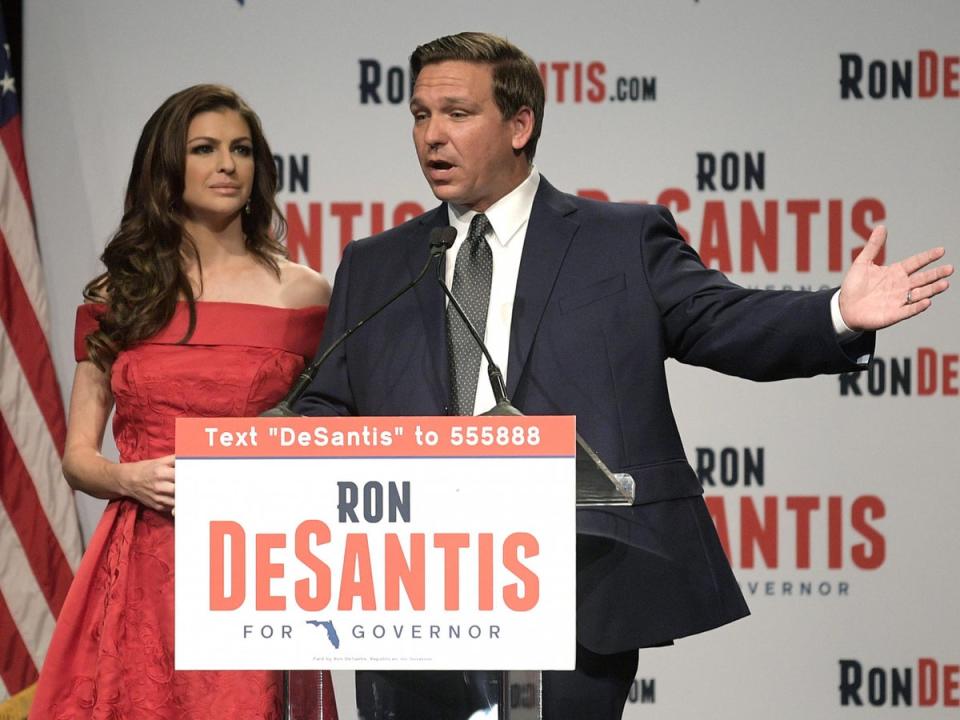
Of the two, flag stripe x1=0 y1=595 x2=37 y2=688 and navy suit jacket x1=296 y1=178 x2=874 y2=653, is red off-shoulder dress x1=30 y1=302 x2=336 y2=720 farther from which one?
flag stripe x1=0 y1=595 x2=37 y2=688

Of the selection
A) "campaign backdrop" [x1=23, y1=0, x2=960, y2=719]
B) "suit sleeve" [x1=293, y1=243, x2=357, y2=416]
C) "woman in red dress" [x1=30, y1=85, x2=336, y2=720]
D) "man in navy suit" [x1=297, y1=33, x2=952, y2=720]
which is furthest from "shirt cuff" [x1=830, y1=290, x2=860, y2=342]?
"campaign backdrop" [x1=23, y1=0, x2=960, y2=719]

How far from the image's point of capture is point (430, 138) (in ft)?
7.23

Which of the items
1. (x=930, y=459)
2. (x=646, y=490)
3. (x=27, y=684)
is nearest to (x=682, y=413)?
(x=930, y=459)

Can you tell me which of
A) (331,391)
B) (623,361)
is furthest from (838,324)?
(331,391)

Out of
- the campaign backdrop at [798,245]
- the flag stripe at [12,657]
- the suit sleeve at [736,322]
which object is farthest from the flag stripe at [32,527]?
the suit sleeve at [736,322]

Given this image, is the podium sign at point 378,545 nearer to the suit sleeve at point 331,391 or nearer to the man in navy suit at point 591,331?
the man in navy suit at point 591,331

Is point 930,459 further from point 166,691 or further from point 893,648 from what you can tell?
point 166,691

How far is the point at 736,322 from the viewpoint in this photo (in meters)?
2.04

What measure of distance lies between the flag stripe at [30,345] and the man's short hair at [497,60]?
6.42 ft

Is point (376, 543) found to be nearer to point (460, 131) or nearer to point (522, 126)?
point (460, 131)

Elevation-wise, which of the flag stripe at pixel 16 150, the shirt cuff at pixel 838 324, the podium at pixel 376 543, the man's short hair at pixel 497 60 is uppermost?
the flag stripe at pixel 16 150

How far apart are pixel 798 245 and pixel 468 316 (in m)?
1.95

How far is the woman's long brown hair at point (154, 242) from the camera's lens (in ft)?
8.74

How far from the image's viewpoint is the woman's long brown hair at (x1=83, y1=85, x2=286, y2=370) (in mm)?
2664
